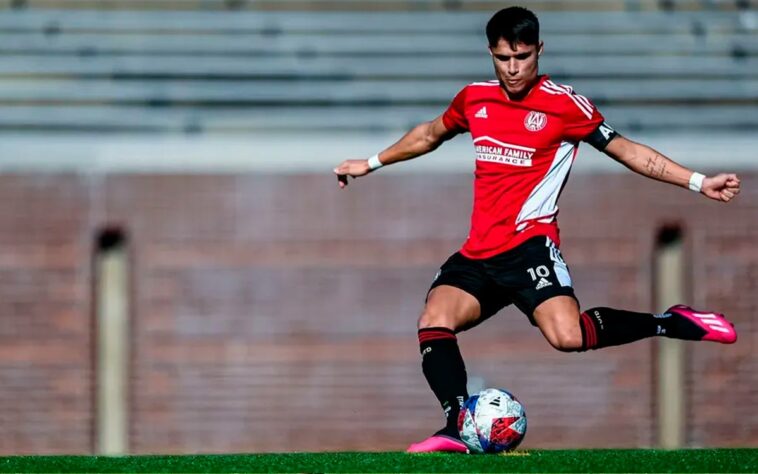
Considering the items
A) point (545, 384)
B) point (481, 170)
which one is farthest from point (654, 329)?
point (545, 384)

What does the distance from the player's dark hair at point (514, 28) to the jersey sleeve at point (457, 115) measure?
0.44m

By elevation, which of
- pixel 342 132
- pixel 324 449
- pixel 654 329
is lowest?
pixel 324 449

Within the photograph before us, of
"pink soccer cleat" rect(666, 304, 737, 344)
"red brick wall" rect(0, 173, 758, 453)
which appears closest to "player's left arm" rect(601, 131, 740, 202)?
"pink soccer cleat" rect(666, 304, 737, 344)

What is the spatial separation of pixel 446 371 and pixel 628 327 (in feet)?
2.60

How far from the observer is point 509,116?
6.80 metres

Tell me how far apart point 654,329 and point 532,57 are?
4.10 feet

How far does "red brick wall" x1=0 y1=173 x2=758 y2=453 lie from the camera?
401 inches

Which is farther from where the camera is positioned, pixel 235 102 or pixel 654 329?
pixel 235 102

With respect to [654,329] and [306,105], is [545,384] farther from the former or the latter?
[654,329]

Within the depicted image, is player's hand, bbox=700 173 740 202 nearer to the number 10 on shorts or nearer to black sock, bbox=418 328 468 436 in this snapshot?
the number 10 on shorts

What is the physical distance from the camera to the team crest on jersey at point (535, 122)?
6754 millimetres

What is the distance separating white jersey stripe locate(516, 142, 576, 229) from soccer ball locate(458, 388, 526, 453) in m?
0.77

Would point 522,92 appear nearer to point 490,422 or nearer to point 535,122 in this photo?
point 535,122

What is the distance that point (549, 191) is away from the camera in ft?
22.3
